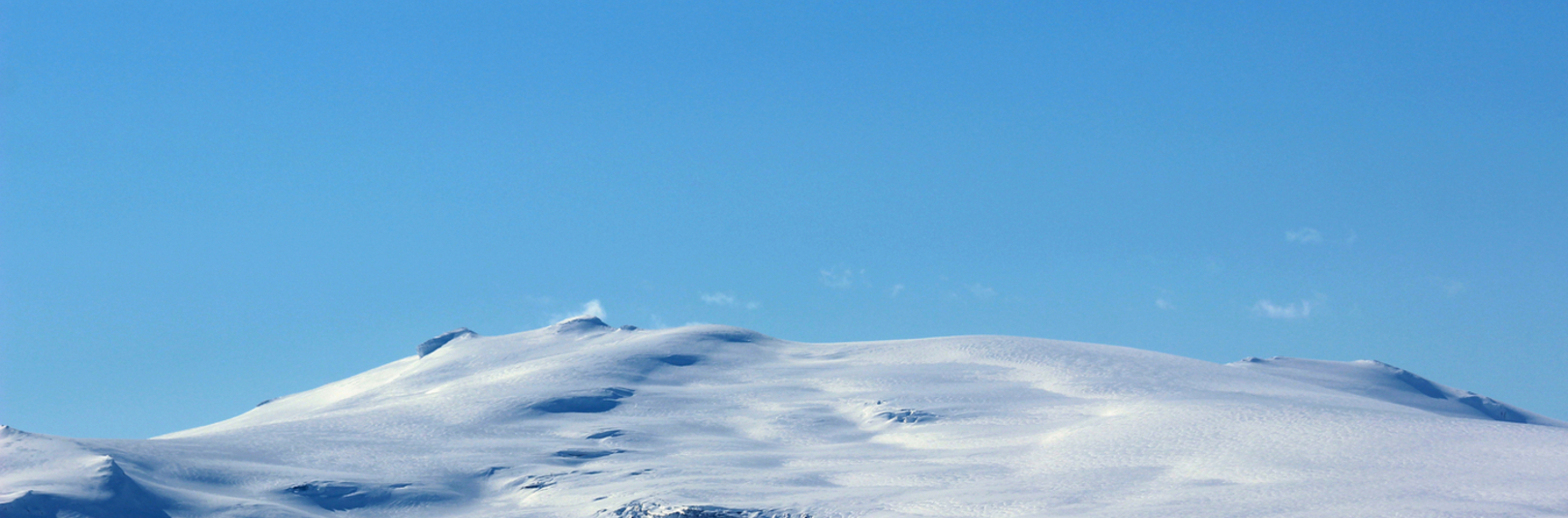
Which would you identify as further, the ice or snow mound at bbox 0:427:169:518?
the ice

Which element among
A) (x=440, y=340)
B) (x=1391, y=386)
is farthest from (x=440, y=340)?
(x=1391, y=386)

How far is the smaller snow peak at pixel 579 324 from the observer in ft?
186

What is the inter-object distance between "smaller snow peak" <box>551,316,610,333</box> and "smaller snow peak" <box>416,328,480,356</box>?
4850 mm

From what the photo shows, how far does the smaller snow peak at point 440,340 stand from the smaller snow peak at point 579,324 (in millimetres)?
4850

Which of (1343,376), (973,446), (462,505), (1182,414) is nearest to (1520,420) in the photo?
(1343,376)

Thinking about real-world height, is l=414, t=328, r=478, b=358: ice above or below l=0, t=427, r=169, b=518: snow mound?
above

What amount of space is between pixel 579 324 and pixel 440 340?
7309mm

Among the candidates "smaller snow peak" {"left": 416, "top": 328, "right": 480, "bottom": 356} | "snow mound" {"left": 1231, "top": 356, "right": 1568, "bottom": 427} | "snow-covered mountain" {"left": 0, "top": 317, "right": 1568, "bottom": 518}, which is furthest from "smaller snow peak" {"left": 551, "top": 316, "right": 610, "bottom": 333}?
"snow mound" {"left": 1231, "top": 356, "right": 1568, "bottom": 427}

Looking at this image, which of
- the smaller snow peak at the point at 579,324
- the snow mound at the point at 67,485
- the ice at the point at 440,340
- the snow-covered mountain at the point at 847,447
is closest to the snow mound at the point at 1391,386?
the snow-covered mountain at the point at 847,447

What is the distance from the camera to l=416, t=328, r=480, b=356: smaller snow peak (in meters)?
58.3

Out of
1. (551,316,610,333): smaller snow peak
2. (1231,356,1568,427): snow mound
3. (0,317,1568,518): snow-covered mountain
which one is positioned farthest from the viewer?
(551,316,610,333): smaller snow peak

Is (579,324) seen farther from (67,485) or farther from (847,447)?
(67,485)

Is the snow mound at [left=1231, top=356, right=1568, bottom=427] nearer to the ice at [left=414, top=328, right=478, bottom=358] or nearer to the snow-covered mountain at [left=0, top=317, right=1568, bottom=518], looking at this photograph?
the snow-covered mountain at [left=0, top=317, right=1568, bottom=518]

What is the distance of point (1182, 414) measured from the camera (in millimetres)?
30641
